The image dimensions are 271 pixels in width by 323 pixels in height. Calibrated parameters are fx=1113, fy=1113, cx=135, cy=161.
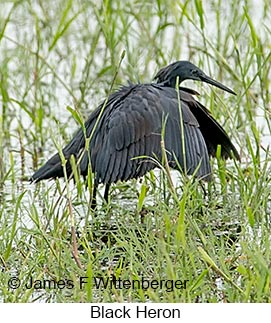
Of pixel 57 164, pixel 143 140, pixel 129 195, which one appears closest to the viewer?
pixel 143 140

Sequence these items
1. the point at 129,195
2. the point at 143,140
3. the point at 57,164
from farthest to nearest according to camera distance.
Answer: the point at 129,195
the point at 57,164
the point at 143,140

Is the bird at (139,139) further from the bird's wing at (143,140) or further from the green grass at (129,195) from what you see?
the green grass at (129,195)

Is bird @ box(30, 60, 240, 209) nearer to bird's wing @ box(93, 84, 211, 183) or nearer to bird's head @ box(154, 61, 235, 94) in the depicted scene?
bird's wing @ box(93, 84, 211, 183)

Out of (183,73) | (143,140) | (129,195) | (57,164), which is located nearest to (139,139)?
(143,140)

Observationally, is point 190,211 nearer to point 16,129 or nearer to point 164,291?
point 164,291

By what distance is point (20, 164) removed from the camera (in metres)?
6.86

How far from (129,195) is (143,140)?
0.58 m

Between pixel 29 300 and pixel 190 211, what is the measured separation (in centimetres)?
90

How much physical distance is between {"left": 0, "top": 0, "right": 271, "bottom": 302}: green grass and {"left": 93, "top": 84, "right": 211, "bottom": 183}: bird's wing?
151 mm

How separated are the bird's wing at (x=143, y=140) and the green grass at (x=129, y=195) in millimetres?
151

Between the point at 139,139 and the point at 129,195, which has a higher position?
the point at 139,139

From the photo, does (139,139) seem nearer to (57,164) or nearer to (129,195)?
(57,164)

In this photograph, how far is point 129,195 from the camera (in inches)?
246

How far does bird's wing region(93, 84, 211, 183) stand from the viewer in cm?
570
